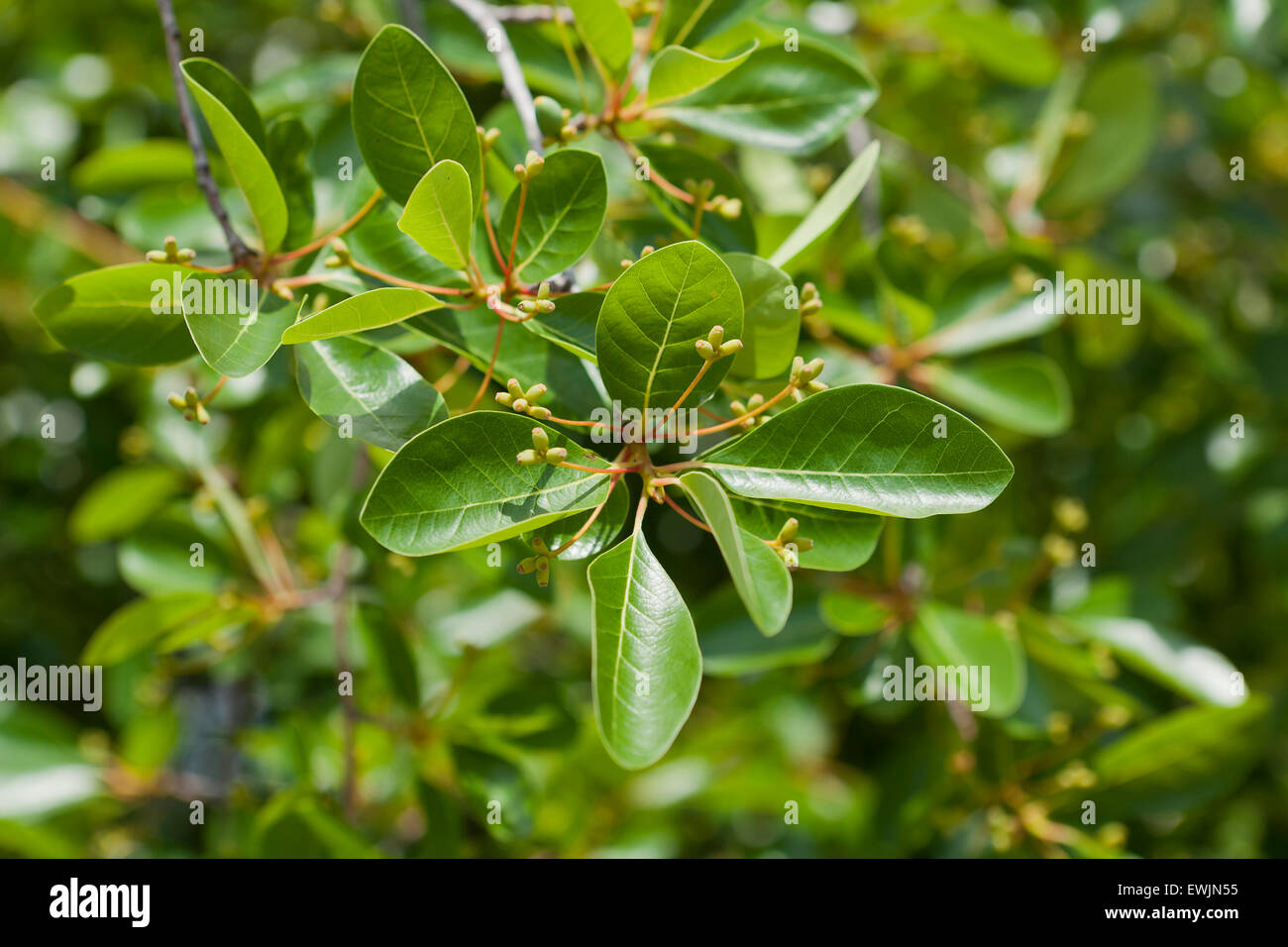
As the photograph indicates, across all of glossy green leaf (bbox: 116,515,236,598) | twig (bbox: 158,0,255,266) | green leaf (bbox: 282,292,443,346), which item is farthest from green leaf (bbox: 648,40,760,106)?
glossy green leaf (bbox: 116,515,236,598)

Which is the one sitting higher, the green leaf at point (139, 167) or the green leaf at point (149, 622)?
the green leaf at point (139, 167)

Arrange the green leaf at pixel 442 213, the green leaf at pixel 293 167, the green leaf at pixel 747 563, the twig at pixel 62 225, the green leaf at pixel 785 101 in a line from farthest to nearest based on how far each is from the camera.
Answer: the twig at pixel 62 225
the green leaf at pixel 785 101
the green leaf at pixel 293 167
the green leaf at pixel 442 213
the green leaf at pixel 747 563

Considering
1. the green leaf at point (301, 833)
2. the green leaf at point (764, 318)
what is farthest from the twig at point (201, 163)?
the green leaf at point (301, 833)

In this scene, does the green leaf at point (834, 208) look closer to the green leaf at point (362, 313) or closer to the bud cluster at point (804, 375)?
the bud cluster at point (804, 375)

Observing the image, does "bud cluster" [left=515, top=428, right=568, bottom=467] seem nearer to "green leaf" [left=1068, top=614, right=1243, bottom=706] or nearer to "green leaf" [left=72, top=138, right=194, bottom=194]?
"green leaf" [left=1068, top=614, right=1243, bottom=706]

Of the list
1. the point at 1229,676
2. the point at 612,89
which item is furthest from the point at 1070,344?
the point at 612,89
